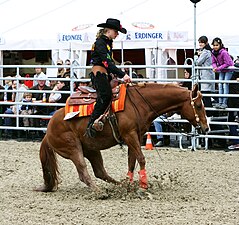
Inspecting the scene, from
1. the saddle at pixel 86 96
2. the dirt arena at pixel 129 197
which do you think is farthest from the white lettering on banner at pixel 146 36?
the saddle at pixel 86 96

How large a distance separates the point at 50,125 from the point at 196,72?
16.1ft

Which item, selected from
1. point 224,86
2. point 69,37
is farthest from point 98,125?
point 69,37

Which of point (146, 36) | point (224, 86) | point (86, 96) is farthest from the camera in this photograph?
point (146, 36)

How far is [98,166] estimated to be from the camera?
8281mm

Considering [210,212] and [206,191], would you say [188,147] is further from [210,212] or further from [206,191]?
[210,212]

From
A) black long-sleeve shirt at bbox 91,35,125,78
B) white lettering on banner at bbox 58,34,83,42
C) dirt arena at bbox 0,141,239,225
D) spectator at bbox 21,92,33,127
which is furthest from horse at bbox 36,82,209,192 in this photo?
white lettering on banner at bbox 58,34,83,42

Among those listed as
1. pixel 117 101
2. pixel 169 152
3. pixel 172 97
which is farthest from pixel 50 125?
pixel 169 152

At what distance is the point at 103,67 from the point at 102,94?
33 centimetres

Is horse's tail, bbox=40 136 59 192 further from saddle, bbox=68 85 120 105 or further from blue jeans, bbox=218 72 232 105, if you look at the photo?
blue jeans, bbox=218 72 232 105

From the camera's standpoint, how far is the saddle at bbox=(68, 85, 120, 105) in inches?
310

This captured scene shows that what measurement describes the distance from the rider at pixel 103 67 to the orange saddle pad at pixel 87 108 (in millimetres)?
116

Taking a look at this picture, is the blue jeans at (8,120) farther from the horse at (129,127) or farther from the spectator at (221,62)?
the horse at (129,127)

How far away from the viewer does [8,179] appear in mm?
9086

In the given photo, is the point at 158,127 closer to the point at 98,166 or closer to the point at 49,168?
the point at 98,166
